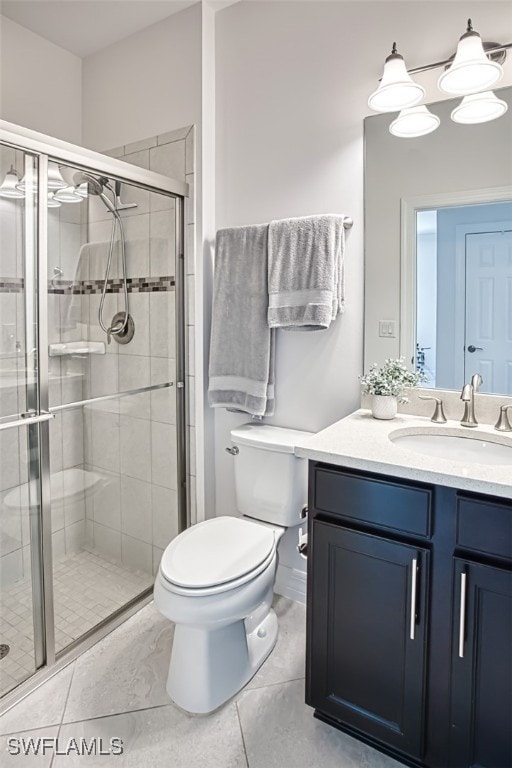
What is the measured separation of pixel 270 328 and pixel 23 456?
1022 mm

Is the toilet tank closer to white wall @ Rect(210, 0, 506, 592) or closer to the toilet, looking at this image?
the toilet

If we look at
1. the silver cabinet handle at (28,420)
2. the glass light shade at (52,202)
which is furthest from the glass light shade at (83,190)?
the silver cabinet handle at (28,420)

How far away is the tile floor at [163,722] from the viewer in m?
1.31

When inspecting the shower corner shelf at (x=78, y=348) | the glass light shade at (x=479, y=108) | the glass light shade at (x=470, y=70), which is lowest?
the shower corner shelf at (x=78, y=348)

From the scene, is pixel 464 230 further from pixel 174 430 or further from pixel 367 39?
pixel 174 430

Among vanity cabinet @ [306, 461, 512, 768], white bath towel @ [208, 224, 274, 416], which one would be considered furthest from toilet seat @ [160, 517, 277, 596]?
white bath towel @ [208, 224, 274, 416]

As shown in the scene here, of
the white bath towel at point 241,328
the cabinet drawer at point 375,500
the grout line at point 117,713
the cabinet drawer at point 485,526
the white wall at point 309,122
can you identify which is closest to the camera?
the cabinet drawer at point 485,526

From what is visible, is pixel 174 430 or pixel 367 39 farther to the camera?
pixel 174 430

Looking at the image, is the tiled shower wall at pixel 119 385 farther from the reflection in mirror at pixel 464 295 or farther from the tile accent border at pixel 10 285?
the reflection in mirror at pixel 464 295

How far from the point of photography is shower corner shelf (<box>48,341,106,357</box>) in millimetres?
1763

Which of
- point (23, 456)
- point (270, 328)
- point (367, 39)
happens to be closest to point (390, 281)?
point (270, 328)

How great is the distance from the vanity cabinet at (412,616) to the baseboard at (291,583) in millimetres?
645

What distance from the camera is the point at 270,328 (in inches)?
74.3

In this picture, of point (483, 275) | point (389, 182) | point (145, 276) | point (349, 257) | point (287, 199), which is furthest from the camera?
point (145, 276)
